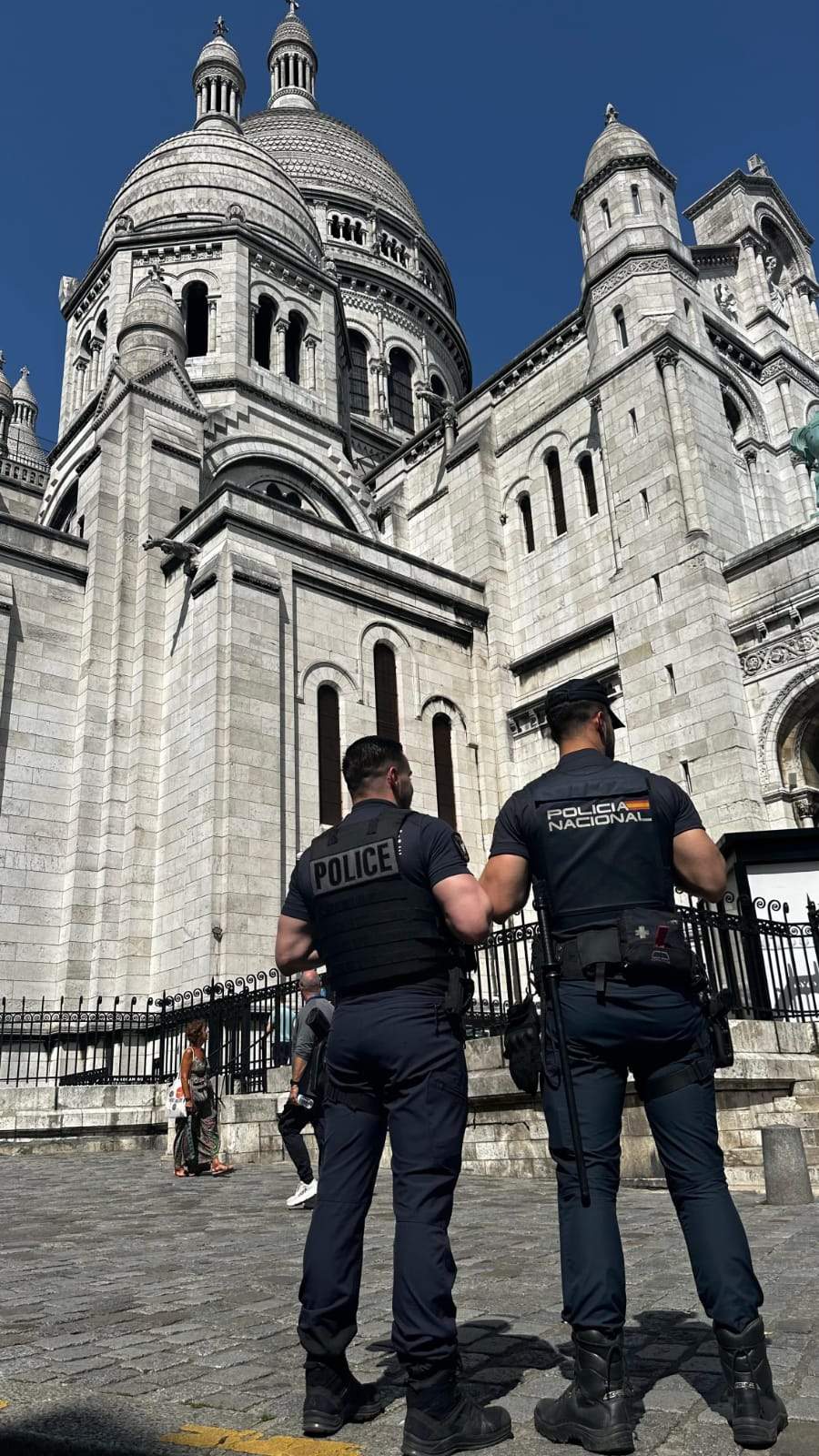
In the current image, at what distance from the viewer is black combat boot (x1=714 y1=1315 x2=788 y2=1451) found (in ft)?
9.45

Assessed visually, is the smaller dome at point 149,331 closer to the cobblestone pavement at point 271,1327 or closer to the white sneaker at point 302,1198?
the white sneaker at point 302,1198

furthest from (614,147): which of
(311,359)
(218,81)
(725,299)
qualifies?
(218,81)

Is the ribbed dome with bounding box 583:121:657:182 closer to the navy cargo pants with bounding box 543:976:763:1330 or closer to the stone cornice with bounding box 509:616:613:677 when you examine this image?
the stone cornice with bounding box 509:616:613:677

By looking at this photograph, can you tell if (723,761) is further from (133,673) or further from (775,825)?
(133,673)

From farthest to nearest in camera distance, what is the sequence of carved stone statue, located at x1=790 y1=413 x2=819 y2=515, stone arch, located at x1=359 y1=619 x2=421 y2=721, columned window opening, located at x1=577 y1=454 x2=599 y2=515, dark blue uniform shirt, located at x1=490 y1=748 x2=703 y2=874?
columned window opening, located at x1=577 y1=454 x2=599 y2=515 < stone arch, located at x1=359 y1=619 x2=421 y2=721 < carved stone statue, located at x1=790 y1=413 x2=819 y2=515 < dark blue uniform shirt, located at x1=490 y1=748 x2=703 y2=874

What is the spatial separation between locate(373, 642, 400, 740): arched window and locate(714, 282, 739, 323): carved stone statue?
1327 centimetres

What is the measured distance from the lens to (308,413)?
30.9 metres

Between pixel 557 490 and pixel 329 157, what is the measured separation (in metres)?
34.4

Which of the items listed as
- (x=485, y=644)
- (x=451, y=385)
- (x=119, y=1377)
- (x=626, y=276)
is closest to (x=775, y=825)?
(x=485, y=644)

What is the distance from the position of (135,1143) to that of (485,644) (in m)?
15.4

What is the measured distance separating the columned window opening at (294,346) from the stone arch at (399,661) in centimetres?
1132

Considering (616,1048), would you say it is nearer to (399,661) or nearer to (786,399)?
(399,661)

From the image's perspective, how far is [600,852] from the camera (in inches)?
142

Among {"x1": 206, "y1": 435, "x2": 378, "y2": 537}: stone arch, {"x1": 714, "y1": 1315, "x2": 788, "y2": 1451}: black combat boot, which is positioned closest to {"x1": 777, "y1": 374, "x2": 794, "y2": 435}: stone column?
{"x1": 206, "y1": 435, "x2": 378, "y2": 537}: stone arch
